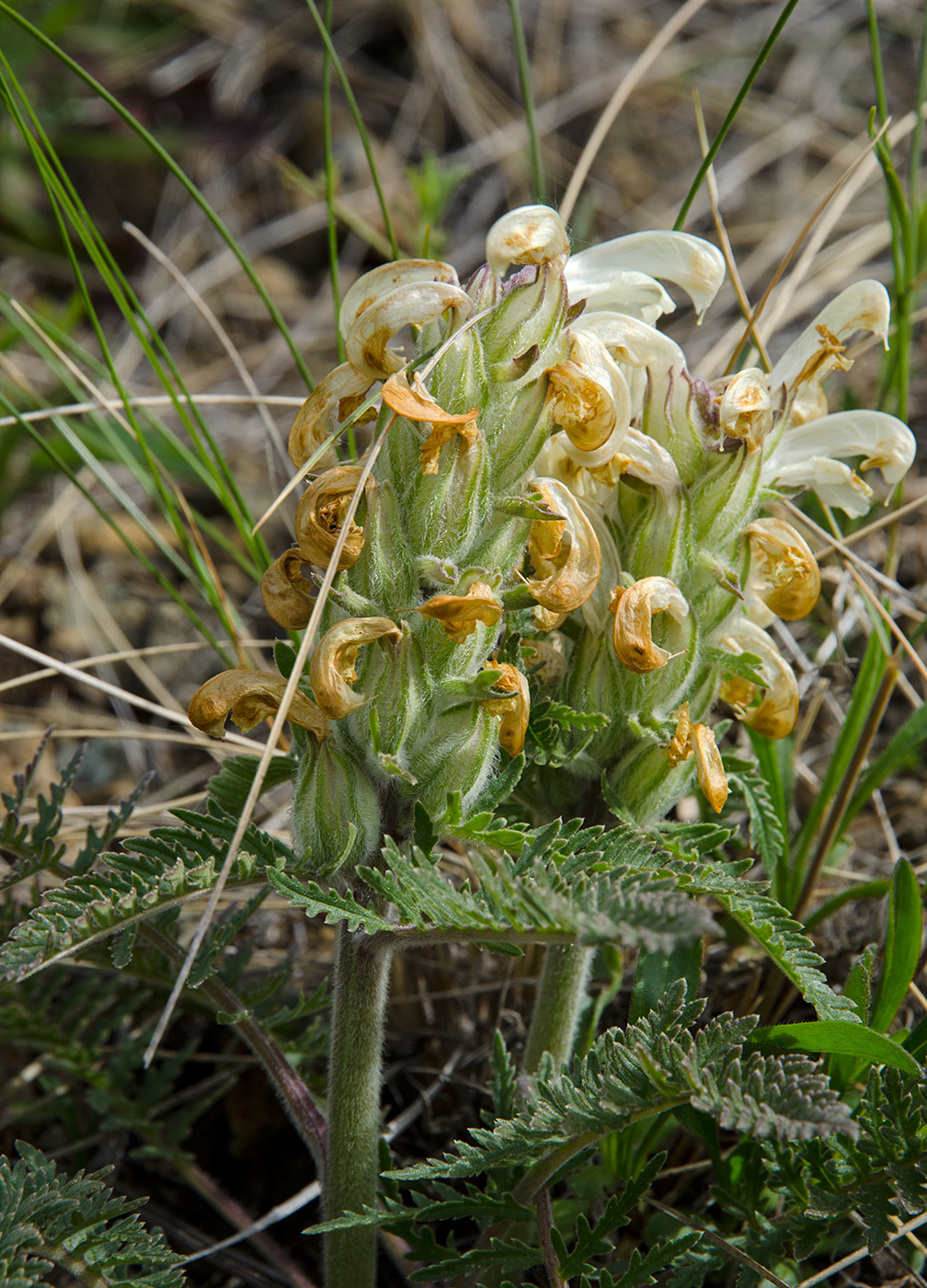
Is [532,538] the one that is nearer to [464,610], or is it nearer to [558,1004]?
[464,610]

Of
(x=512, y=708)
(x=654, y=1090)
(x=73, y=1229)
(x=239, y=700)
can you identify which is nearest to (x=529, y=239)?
(x=512, y=708)

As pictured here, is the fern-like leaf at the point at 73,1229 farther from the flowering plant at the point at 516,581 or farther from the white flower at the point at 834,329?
the white flower at the point at 834,329

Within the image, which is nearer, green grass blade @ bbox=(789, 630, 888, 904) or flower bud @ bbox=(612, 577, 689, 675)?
flower bud @ bbox=(612, 577, 689, 675)

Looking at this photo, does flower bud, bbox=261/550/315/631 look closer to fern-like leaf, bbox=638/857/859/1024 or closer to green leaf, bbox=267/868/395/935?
green leaf, bbox=267/868/395/935

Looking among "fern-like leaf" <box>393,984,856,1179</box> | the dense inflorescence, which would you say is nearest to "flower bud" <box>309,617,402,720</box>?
the dense inflorescence

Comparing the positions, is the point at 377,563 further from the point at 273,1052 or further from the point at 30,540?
the point at 30,540

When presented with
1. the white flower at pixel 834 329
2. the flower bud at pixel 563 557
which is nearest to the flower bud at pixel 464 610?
the flower bud at pixel 563 557
